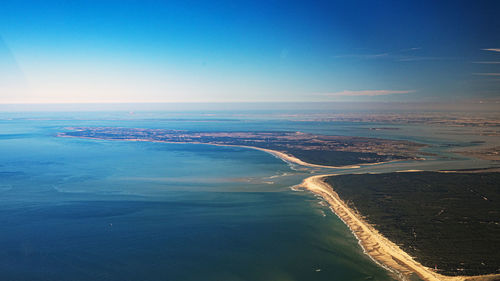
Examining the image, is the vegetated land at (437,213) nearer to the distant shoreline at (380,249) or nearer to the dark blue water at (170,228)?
the distant shoreline at (380,249)

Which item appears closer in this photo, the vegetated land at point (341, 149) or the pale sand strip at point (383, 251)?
the pale sand strip at point (383, 251)

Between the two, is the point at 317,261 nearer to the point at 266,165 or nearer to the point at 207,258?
the point at 207,258

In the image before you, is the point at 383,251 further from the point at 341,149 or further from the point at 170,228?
the point at 341,149

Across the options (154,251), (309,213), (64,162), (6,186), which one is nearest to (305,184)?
(309,213)

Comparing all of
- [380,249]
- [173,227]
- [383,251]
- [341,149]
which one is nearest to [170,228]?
[173,227]

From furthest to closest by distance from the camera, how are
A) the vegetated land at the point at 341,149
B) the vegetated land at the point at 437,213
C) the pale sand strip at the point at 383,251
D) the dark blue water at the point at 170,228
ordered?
the vegetated land at the point at 341,149 < the vegetated land at the point at 437,213 < the dark blue water at the point at 170,228 < the pale sand strip at the point at 383,251

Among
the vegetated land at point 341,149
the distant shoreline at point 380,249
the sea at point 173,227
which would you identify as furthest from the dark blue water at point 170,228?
the vegetated land at point 341,149
